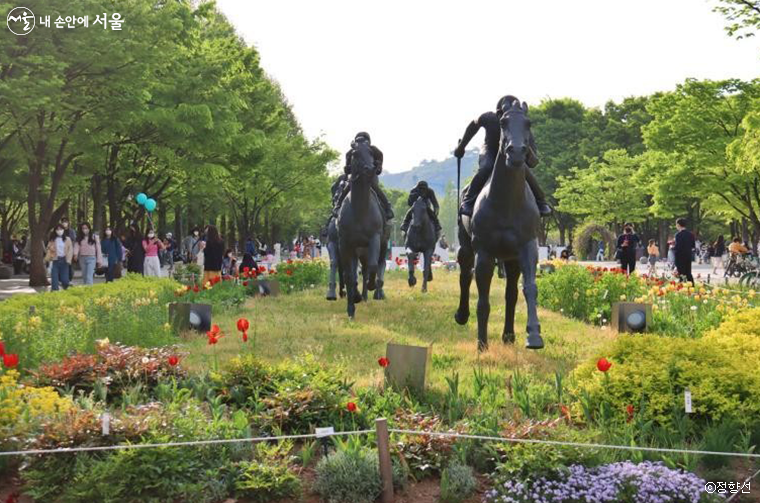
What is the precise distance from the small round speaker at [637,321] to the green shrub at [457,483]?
668 cm

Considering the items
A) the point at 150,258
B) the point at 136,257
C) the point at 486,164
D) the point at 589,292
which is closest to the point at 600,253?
the point at 150,258

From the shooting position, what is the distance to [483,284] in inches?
364

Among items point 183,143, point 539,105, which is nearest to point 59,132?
point 183,143

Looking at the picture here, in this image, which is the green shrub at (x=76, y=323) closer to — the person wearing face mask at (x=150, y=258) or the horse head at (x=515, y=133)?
the horse head at (x=515, y=133)

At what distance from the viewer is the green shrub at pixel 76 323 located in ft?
26.4

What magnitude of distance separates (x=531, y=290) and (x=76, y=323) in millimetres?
5699

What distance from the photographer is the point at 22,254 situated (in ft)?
119

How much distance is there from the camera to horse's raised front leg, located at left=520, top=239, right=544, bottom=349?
8.20 metres

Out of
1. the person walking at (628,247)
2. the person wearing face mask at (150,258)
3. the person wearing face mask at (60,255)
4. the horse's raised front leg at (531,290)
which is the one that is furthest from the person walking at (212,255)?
the person walking at (628,247)

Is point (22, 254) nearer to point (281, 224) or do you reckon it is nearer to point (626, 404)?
point (281, 224)

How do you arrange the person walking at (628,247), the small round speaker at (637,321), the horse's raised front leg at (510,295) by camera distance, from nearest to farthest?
the horse's raised front leg at (510,295), the small round speaker at (637,321), the person walking at (628,247)

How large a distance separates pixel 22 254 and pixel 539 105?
48.3m

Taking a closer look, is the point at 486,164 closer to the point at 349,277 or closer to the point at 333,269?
the point at 349,277

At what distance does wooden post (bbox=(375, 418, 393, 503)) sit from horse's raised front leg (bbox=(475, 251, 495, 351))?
15.0ft
